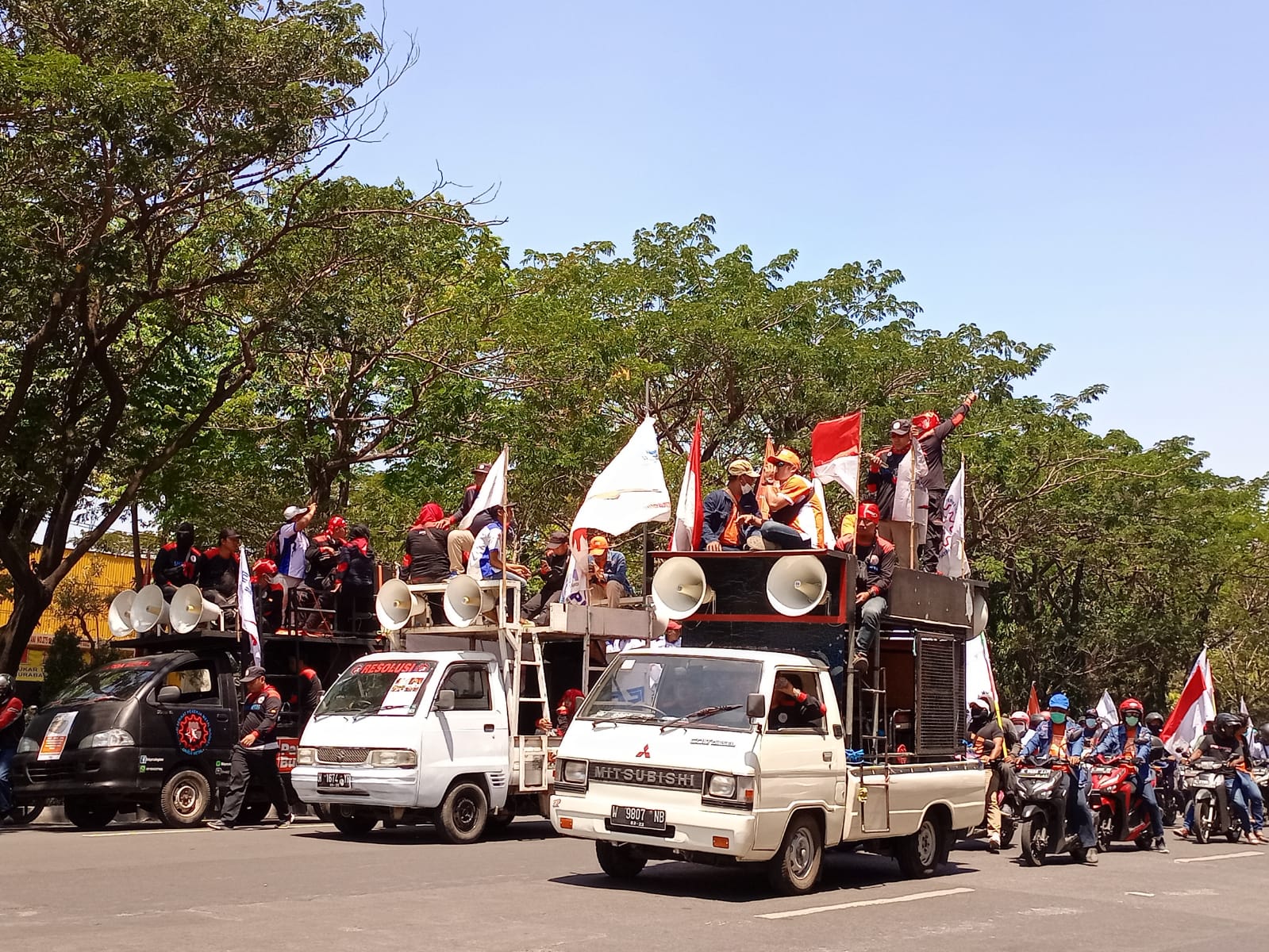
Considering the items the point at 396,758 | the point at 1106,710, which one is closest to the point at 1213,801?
the point at 1106,710

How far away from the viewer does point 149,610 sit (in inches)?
661

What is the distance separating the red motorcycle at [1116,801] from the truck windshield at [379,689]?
7.79 m

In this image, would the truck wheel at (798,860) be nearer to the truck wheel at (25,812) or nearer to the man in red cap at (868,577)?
the man in red cap at (868,577)

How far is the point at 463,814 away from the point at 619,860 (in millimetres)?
3700

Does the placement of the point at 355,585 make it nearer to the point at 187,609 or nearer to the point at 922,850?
the point at 187,609

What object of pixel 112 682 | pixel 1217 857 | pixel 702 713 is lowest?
pixel 1217 857

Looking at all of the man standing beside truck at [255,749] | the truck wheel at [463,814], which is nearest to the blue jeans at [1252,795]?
the truck wheel at [463,814]

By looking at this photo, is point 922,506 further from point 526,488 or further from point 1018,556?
point 1018,556

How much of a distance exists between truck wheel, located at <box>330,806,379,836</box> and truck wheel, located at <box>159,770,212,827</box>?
1537mm

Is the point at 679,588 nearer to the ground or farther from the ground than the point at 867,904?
farther from the ground

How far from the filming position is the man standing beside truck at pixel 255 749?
15.8 metres

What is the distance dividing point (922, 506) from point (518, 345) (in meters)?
11.8

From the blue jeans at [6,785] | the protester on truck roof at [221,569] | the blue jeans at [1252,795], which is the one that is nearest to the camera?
the blue jeans at [6,785]

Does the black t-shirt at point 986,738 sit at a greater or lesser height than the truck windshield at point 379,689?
lesser
